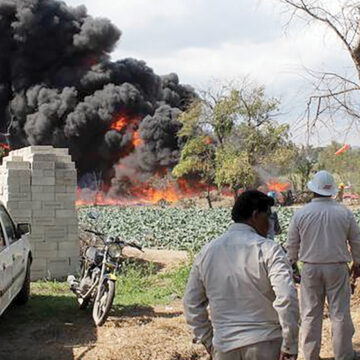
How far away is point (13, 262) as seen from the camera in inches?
283

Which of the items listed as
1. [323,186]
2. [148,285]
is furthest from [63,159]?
[323,186]

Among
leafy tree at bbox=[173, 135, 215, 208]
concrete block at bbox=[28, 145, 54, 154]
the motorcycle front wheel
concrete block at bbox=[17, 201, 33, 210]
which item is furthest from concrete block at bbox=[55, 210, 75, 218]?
leafy tree at bbox=[173, 135, 215, 208]

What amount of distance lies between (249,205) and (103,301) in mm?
4470

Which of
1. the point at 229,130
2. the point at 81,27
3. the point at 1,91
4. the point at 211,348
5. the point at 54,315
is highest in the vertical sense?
the point at 81,27

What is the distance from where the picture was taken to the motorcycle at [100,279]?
722 centimetres

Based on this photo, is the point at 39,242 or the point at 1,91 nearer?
the point at 39,242

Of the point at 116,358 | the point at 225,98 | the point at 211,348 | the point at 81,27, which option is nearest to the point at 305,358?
the point at 116,358

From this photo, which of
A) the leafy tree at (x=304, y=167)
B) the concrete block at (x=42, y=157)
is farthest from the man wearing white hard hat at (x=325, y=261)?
the leafy tree at (x=304, y=167)

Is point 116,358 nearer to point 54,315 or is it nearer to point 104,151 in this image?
point 54,315

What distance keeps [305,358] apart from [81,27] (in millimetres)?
52822

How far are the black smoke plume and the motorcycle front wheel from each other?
39271 mm

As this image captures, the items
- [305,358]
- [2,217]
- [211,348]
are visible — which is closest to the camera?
[211,348]

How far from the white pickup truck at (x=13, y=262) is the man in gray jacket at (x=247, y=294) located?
3.66m

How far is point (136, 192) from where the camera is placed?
47781 millimetres
